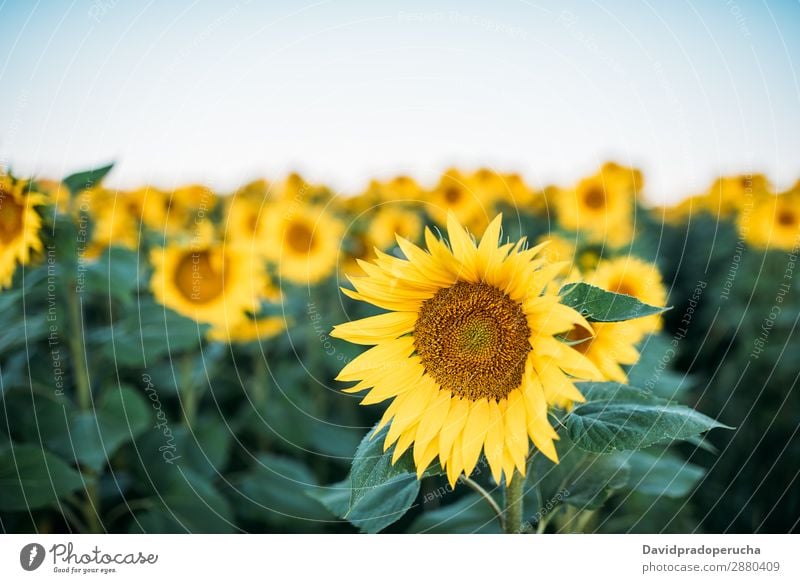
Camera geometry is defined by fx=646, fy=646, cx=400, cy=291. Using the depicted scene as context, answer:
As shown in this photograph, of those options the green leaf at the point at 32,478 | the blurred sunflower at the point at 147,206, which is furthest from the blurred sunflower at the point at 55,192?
the blurred sunflower at the point at 147,206

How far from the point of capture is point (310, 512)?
1.39 meters

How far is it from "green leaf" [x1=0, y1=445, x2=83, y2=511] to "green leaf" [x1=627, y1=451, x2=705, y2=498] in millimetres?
871

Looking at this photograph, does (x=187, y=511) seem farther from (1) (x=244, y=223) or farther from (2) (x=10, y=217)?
(1) (x=244, y=223)

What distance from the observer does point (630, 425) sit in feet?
1.98

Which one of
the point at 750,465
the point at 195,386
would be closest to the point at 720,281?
the point at 750,465

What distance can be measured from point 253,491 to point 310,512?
0.58ft

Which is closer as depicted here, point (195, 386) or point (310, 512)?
point (310, 512)

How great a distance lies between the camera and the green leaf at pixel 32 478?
1.02 meters

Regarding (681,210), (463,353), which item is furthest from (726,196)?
(463,353)

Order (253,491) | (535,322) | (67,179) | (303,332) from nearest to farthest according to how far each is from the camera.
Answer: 1. (535,322)
2. (67,179)
3. (253,491)
4. (303,332)

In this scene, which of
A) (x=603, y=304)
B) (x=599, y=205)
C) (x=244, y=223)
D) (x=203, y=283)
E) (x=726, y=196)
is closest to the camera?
(x=603, y=304)

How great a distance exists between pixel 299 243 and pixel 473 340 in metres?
1.94

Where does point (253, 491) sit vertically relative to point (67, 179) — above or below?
below

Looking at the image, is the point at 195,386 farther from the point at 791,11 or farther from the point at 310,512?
the point at 791,11
